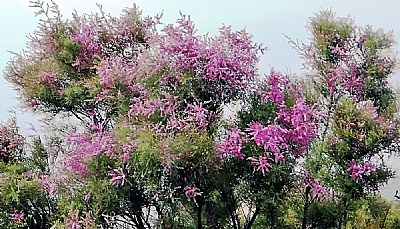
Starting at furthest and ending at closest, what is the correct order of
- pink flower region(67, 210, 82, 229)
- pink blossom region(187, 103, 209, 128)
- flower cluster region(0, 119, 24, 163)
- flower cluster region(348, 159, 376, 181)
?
flower cluster region(0, 119, 24, 163)
flower cluster region(348, 159, 376, 181)
pink flower region(67, 210, 82, 229)
pink blossom region(187, 103, 209, 128)

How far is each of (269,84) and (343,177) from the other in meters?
0.52

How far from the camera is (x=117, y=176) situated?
275 cm

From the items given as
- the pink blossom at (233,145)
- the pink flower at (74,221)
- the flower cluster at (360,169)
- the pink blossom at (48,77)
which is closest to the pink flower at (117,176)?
the pink flower at (74,221)

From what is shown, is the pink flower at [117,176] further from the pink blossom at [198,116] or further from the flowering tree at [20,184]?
the flowering tree at [20,184]

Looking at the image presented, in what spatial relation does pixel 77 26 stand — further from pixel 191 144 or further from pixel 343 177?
pixel 343 177

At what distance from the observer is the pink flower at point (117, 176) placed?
2.74 metres

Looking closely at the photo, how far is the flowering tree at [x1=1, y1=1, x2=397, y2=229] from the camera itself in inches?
108

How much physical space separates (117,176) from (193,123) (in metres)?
0.35

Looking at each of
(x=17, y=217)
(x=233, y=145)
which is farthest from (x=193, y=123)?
(x=17, y=217)

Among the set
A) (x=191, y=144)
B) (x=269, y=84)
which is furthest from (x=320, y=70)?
(x=191, y=144)

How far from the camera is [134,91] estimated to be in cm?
289

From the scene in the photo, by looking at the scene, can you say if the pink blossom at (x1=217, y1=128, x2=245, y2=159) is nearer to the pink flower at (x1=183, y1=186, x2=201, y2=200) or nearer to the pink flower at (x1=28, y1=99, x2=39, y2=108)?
the pink flower at (x1=183, y1=186, x2=201, y2=200)

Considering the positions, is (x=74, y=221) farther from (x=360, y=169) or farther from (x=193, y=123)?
(x=360, y=169)

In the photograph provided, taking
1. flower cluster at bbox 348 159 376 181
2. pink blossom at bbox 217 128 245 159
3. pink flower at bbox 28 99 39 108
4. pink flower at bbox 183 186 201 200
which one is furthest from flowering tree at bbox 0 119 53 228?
flower cluster at bbox 348 159 376 181
